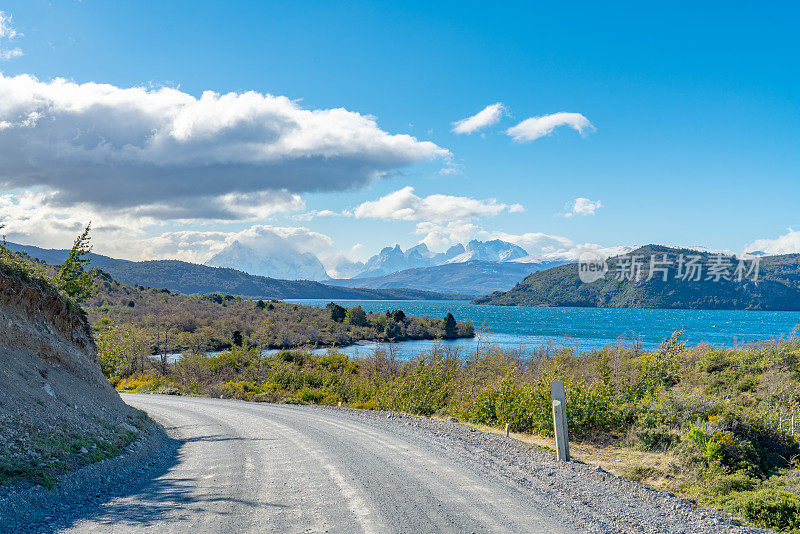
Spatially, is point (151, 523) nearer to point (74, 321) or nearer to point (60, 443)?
point (60, 443)

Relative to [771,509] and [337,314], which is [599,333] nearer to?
[337,314]

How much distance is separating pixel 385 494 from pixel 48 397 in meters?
6.67

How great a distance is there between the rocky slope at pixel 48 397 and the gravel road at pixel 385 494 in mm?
1196

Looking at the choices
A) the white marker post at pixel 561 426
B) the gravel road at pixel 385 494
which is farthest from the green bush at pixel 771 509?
the white marker post at pixel 561 426

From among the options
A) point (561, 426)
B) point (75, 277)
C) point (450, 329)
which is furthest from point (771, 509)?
point (450, 329)

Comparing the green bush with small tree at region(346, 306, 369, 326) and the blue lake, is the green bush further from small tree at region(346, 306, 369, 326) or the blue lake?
small tree at region(346, 306, 369, 326)

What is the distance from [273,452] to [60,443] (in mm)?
3662

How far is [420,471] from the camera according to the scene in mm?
8227

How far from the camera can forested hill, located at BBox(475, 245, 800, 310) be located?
162500 mm

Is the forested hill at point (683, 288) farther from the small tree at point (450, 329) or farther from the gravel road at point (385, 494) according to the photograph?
the gravel road at point (385, 494)

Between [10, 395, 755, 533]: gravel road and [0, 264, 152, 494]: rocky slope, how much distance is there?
3.92ft

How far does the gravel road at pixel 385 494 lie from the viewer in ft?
18.8

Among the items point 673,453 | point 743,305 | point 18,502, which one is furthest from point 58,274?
point 743,305

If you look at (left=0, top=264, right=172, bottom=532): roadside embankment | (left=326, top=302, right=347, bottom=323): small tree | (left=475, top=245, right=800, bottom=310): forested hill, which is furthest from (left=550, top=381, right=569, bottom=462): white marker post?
(left=475, top=245, right=800, bottom=310): forested hill
